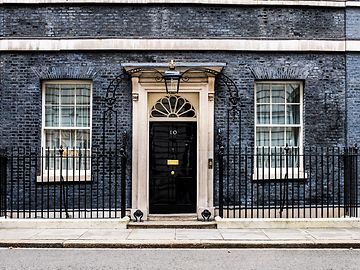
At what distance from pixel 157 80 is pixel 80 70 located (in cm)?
192

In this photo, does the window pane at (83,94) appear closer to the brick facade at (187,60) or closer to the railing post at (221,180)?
the brick facade at (187,60)

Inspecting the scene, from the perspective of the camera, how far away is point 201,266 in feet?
25.5

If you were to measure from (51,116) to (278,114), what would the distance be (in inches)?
226

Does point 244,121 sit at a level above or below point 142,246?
above

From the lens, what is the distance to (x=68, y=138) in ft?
40.5

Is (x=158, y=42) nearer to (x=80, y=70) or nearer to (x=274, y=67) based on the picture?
(x=80, y=70)

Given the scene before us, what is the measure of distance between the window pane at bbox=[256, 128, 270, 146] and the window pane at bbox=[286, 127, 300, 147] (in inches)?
20.4

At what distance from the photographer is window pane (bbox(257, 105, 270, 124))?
12.5 metres

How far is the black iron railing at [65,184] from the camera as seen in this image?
11820 millimetres

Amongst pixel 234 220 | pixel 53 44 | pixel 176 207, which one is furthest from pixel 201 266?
pixel 53 44

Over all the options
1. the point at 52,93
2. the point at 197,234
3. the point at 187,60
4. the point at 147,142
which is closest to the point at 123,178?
the point at 147,142

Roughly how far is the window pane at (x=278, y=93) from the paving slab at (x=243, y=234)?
3637 millimetres

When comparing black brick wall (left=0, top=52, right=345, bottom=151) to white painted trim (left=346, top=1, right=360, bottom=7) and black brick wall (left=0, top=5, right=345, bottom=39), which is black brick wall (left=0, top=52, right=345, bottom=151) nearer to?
black brick wall (left=0, top=5, right=345, bottom=39)

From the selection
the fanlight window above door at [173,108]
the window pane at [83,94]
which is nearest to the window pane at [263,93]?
the fanlight window above door at [173,108]
